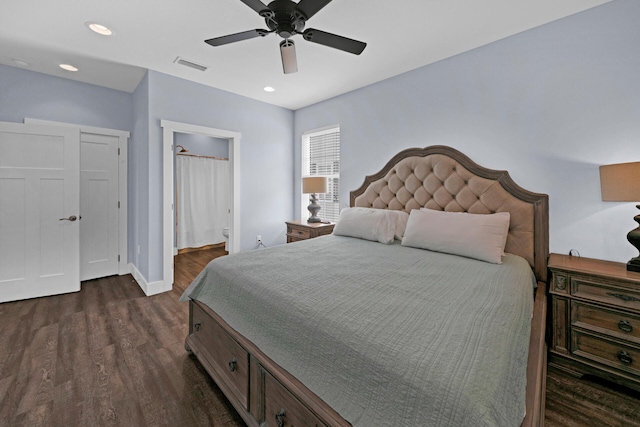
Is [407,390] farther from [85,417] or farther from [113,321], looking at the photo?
[113,321]

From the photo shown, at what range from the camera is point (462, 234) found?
89.7 inches

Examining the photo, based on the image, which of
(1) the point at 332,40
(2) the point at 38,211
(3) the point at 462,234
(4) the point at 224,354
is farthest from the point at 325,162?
(2) the point at 38,211

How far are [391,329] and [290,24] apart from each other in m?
1.92

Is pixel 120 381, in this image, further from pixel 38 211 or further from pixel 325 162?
pixel 325 162

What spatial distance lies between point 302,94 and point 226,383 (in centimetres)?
366

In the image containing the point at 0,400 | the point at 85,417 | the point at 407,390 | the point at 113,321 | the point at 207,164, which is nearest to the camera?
the point at 407,390

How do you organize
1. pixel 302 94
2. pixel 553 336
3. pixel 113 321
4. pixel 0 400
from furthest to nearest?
1. pixel 302 94
2. pixel 113 321
3. pixel 553 336
4. pixel 0 400

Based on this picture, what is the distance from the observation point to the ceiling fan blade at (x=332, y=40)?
188 cm

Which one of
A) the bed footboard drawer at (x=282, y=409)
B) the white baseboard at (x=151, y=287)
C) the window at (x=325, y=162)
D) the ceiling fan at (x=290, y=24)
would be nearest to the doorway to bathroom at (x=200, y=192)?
the window at (x=325, y=162)

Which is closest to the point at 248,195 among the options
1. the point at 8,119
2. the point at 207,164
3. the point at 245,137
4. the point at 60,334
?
the point at 245,137

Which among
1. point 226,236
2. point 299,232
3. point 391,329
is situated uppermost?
point 299,232

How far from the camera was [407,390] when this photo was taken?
2.79 feet

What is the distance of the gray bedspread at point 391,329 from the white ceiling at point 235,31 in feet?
6.49

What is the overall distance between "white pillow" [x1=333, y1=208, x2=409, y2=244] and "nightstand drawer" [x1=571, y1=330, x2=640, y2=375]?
152 cm
